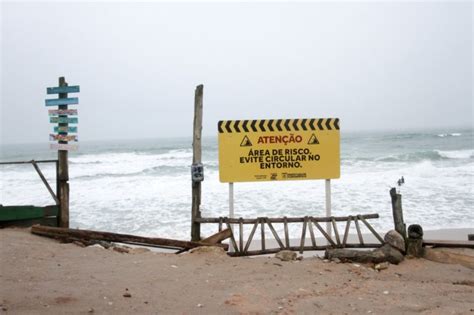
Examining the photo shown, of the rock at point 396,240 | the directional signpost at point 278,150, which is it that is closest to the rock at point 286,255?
the directional signpost at point 278,150

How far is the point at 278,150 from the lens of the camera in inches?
293

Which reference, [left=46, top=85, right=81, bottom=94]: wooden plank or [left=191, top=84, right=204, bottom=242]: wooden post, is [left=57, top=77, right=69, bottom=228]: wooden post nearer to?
[left=46, top=85, right=81, bottom=94]: wooden plank

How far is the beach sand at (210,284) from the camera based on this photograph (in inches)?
169

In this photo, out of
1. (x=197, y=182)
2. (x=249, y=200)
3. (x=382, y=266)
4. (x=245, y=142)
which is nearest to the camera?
(x=382, y=266)

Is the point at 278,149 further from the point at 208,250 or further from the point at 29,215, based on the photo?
the point at 29,215

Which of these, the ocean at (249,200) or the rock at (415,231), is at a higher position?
the rock at (415,231)

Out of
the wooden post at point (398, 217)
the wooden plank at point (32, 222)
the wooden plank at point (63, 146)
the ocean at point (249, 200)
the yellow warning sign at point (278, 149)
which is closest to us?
the wooden post at point (398, 217)

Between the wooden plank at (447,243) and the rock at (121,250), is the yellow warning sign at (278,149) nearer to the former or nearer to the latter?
the wooden plank at (447,243)

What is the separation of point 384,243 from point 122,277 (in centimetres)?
451

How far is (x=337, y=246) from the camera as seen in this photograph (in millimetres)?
7062

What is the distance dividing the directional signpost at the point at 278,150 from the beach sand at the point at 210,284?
163 centimetres

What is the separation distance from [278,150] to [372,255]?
2.53 meters

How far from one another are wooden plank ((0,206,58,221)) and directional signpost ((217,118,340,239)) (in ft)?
13.8

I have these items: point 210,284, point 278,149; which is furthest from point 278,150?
point 210,284
